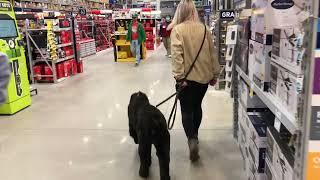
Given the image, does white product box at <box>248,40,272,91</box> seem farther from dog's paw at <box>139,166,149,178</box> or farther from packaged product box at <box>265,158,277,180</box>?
dog's paw at <box>139,166,149,178</box>

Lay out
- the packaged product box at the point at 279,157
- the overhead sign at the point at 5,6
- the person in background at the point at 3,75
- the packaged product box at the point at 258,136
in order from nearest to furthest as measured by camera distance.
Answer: the person in background at the point at 3,75 → the packaged product box at the point at 279,157 → the packaged product box at the point at 258,136 → the overhead sign at the point at 5,6

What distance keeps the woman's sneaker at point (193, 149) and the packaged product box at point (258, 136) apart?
86 cm

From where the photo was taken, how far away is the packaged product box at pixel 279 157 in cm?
163

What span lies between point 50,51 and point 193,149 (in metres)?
5.87

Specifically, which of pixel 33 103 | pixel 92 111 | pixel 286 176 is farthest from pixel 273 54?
pixel 33 103

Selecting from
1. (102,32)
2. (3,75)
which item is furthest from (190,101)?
(102,32)

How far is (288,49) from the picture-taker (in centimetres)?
161

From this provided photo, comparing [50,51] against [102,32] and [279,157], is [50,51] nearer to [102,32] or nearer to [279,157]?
[279,157]

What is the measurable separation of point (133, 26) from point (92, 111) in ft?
20.5

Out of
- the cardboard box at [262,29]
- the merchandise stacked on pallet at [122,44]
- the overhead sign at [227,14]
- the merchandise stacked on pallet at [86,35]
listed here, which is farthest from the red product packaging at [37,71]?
the cardboard box at [262,29]

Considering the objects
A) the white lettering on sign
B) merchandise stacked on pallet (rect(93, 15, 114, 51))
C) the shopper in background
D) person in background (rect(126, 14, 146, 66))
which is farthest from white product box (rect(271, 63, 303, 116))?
merchandise stacked on pallet (rect(93, 15, 114, 51))

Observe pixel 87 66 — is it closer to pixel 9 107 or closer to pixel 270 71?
pixel 9 107

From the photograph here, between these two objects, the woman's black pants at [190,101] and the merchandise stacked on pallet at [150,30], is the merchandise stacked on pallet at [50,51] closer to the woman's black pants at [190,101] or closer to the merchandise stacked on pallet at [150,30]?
the woman's black pants at [190,101]

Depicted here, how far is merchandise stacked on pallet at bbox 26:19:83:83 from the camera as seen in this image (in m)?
8.15
